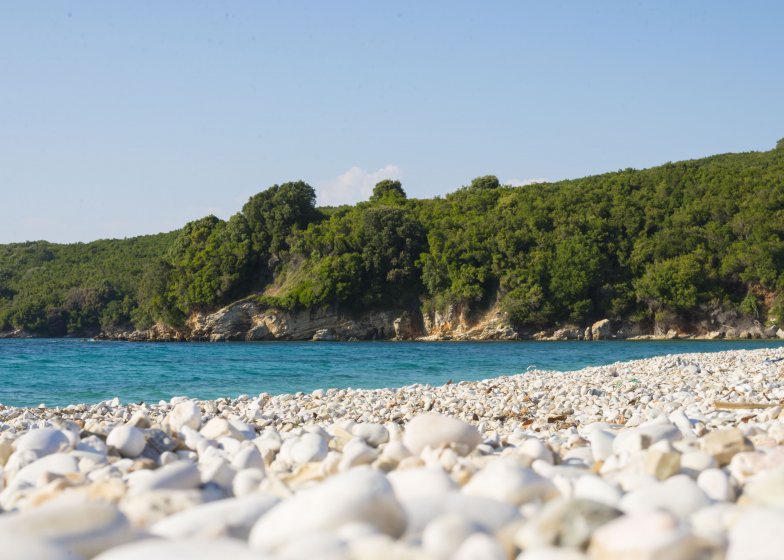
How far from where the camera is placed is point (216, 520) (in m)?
2.30

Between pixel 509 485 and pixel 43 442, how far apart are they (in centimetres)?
253

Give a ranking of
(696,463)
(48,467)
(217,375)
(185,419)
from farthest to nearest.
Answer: (217,375)
(185,419)
(48,467)
(696,463)

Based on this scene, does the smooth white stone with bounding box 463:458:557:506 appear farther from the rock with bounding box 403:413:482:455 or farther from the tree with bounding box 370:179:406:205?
the tree with bounding box 370:179:406:205

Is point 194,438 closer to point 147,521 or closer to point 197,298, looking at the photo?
point 147,521

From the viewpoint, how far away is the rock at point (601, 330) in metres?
49.5

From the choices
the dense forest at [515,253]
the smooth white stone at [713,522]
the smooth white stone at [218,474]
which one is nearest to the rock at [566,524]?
the smooth white stone at [713,522]

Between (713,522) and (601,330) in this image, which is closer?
(713,522)

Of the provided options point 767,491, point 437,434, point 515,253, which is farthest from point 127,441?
→ point 515,253

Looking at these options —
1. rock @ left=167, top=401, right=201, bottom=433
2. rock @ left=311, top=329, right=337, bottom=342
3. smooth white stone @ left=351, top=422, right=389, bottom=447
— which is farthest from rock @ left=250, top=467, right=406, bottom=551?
rock @ left=311, top=329, right=337, bottom=342

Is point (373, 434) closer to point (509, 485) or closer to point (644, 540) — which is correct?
point (509, 485)

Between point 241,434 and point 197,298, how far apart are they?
2082 inches

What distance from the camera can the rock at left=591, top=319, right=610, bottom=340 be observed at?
49469mm

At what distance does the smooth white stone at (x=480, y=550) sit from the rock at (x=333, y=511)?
295 millimetres

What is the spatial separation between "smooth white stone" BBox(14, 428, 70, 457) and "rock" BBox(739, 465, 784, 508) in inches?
125
